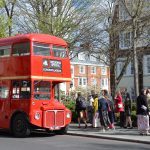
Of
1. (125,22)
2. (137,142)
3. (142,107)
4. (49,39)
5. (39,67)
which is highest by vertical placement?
(125,22)

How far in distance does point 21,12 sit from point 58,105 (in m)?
11.2

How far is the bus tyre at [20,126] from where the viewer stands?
19312 millimetres

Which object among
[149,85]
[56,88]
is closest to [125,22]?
[56,88]

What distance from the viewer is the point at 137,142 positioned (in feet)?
55.8

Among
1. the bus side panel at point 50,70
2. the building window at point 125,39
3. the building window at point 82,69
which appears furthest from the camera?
the building window at point 82,69

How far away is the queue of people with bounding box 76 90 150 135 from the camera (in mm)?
18719

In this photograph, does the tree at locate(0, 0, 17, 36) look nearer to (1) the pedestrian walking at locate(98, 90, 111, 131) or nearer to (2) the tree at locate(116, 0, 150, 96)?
(2) the tree at locate(116, 0, 150, 96)

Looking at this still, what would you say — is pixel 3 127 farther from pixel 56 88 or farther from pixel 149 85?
pixel 149 85

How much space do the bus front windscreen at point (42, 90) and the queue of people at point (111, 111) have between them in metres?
2.38

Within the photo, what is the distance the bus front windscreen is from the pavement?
6.94 feet

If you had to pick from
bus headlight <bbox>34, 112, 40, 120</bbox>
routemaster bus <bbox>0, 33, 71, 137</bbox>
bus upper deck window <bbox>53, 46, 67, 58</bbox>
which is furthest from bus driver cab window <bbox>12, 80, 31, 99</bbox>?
bus upper deck window <bbox>53, 46, 67, 58</bbox>

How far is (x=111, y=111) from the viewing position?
20688 mm

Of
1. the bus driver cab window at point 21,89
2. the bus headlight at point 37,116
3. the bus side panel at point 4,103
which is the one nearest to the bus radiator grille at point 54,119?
the bus headlight at point 37,116

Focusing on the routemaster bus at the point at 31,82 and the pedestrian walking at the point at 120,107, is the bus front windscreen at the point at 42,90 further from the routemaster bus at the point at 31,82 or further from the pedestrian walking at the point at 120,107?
the pedestrian walking at the point at 120,107
